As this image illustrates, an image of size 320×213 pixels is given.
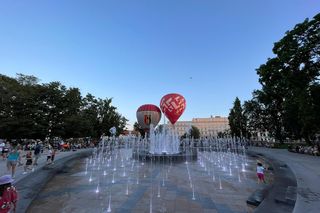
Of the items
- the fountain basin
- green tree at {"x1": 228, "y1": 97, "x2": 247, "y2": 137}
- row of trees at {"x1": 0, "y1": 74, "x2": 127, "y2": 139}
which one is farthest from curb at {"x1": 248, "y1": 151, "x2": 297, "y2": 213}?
green tree at {"x1": 228, "y1": 97, "x2": 247, "y2": 137}

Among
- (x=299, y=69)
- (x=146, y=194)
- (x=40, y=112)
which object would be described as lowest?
(x=146, y=194)

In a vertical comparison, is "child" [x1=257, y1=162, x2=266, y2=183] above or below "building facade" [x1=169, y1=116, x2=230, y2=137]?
below

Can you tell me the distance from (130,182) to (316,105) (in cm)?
2254

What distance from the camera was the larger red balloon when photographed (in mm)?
27391

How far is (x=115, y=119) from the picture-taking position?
164 feet

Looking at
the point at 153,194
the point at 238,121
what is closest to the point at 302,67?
the point at 153,194

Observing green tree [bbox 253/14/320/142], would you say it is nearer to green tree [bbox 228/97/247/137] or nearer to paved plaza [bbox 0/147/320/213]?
paved plaza [bbox 0/147/320/213]

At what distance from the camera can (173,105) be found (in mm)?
27297

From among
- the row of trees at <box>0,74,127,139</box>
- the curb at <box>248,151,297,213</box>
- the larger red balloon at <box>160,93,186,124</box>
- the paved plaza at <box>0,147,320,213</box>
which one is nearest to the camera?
the curb at <box>248,151,297,213</box>

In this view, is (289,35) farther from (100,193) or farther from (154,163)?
(100,193)

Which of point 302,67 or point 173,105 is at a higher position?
point 302,67

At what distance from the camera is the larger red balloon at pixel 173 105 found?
89.9ft

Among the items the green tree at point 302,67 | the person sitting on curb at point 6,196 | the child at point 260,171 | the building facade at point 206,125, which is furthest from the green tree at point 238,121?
the building facade at point 206,125

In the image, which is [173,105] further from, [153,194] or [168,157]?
[153,194]
